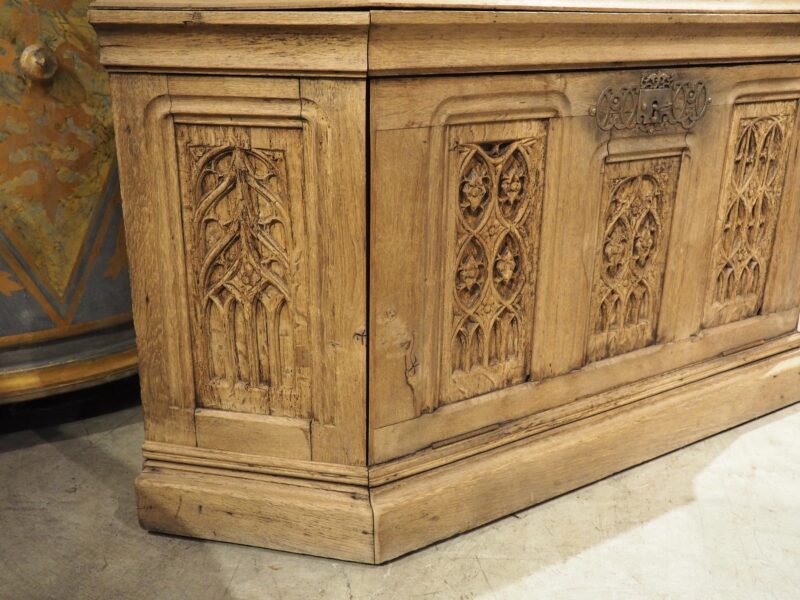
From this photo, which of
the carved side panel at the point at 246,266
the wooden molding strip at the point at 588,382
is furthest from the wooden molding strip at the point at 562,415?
the carved side panel at the point at 246,266

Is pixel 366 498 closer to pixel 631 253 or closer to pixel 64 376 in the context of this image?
pixel 631 253

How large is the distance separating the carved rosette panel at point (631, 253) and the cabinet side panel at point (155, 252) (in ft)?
2.97

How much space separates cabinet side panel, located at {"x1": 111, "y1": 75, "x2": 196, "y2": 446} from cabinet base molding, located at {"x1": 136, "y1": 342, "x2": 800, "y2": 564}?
0.12m

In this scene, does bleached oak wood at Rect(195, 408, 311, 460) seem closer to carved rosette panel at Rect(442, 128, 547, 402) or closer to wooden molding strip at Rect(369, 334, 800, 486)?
wooden molding strip at Rect(369, 334, 800, 486)

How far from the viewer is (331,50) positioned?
1.41 m

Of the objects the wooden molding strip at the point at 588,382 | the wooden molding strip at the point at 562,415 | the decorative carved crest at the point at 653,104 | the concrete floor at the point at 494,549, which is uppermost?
the decorative carved crest at the point at 653,104

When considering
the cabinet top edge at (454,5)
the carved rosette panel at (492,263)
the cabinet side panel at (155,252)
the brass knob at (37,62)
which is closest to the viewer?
the cabinet top edge at (454,5)

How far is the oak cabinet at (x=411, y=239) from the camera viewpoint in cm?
147

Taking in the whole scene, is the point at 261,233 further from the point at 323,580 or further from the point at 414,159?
the point at 323,580

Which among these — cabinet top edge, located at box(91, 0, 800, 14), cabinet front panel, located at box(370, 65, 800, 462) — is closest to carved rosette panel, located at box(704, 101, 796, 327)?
cabinet front panel, located at box(370, 65, 800, 462)

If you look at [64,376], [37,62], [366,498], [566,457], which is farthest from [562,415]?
[37,62]

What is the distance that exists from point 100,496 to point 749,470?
155 centimetres

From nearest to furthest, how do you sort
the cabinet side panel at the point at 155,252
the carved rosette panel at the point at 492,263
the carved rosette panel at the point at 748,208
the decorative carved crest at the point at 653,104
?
the cabinet side panel at the point at 155,252
the carved rosette panel at the point at 492,263
the decorative carved crest at the point at 653,104
the carved rosette panel at the point at 748,208

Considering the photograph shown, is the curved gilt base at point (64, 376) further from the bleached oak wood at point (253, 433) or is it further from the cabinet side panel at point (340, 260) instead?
the cabinet side panel at point (340, 260)
